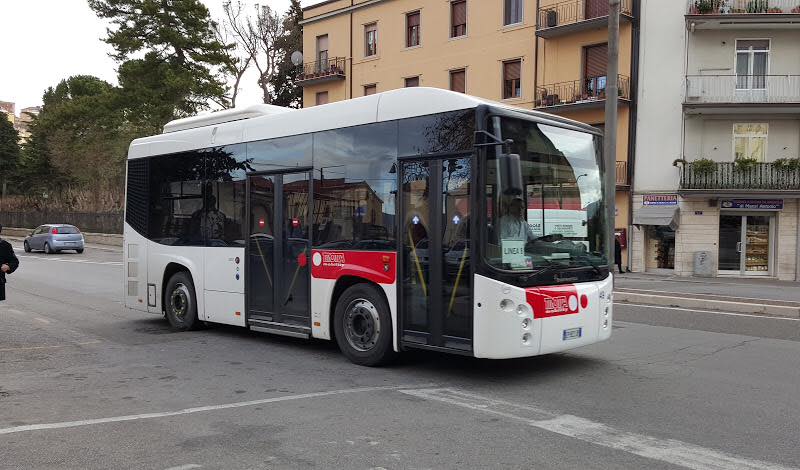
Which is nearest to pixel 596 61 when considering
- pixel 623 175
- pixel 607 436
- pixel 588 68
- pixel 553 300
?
pixel 588 68

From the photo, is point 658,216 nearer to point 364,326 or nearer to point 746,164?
point 746,164

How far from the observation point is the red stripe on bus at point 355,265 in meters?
7.53

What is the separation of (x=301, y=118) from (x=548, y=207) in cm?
345

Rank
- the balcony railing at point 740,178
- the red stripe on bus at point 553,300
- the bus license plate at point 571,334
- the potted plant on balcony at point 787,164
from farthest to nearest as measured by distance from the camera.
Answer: the balcony railing at point 740,178 < the potted plant on balcony at point 787,164 < the bus license plate at point 571,334 < the red stripe on bus at point 553,300

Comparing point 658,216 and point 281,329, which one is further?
point 658,216

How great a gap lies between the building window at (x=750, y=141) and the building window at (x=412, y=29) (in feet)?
53.6

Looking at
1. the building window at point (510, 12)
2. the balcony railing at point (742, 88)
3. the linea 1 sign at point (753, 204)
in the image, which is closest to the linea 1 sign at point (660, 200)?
the linea 1 sign at point (753, 204)

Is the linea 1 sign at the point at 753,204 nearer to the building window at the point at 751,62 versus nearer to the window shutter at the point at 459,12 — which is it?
the building window at the point at 751,62

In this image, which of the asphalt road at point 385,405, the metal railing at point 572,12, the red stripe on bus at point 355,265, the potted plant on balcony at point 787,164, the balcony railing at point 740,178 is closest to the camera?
the asphalt road at point 385,405

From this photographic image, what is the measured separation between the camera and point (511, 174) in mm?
6340

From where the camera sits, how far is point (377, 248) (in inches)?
302

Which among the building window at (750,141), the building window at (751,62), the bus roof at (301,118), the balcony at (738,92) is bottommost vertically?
the bus roof at (301,118)

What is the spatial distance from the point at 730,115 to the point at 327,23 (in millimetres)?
23204

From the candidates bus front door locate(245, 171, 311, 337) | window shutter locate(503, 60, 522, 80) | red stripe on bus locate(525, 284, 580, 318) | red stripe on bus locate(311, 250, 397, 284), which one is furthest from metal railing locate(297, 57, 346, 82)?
red stripe on bus locate(525, 284, 580, 318)
